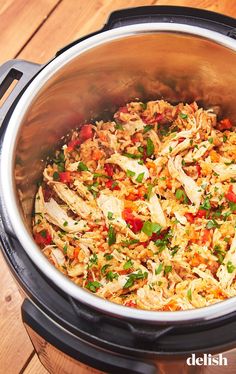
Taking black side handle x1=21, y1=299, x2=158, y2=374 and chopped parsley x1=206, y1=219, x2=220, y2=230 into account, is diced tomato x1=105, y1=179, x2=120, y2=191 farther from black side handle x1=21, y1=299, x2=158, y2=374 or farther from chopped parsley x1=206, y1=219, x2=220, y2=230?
black side handle x1=21, y1=299, x2=158, y2=374

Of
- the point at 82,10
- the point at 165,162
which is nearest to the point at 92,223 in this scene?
the point at 165,162

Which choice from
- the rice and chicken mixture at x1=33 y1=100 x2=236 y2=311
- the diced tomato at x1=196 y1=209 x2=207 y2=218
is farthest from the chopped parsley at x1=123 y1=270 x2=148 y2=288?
the diced tomato at x1=196 y1=209 x2=207 y2=218

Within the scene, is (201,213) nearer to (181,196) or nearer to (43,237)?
(181,196)

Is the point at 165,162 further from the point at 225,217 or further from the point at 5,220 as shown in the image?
the point at 5,220

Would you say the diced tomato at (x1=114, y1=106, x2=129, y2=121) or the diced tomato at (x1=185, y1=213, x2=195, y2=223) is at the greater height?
the diced tomato at (x1=114, y1=106, x2=129, y2=121)

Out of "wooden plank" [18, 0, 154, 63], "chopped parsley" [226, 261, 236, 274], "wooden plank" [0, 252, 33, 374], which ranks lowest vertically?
"wooden plank" [0, 252, 33, 374]
